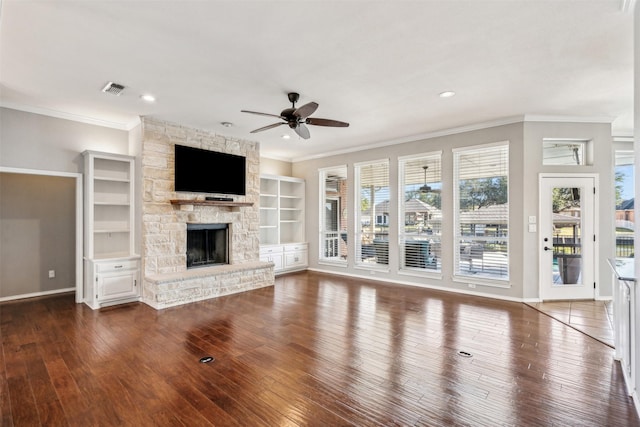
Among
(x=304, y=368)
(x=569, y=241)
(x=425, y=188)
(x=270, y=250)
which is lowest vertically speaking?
(x=304, y=368)

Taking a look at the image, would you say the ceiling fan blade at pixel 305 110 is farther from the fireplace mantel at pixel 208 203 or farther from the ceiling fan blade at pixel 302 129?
the fireplace mantel at pixel 208 203

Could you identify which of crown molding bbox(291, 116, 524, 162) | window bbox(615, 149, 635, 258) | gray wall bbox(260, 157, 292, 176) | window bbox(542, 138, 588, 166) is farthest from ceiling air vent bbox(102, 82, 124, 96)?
window bbox(615, 149, 635, 258)

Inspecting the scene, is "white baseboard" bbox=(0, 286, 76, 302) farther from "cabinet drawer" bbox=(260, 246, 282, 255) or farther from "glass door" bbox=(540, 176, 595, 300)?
"glass door" bbox=(540, 176, 595, 300)

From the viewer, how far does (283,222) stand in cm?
834

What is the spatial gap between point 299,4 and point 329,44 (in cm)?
62

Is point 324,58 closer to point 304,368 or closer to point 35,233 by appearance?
point 304,368

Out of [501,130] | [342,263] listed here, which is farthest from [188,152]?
[501,130]

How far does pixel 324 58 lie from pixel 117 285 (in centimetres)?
468

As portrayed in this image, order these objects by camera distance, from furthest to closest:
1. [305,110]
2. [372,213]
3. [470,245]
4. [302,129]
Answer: [372,213] → [470,245] → [302,129] → [305,110]

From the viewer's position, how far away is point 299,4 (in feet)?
7.81

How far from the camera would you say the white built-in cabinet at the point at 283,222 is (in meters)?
7.58

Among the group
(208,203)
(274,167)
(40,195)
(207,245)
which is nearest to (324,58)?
(208,203)

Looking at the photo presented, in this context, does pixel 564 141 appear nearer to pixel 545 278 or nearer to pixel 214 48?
pixel 545 278

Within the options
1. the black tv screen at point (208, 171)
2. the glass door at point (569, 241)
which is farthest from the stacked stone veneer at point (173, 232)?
the glass door at point (569, 241)
